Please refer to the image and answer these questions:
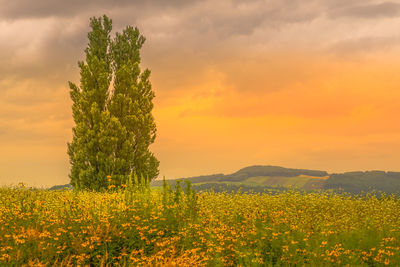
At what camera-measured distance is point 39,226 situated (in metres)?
8.88

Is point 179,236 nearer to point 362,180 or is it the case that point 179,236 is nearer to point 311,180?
point 311,180

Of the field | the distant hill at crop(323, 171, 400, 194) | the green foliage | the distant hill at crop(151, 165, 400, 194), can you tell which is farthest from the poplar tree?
the distant hill at crop(323, 171, 400, 194)

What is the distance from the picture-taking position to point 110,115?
19.0 m

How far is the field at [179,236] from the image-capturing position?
715cm

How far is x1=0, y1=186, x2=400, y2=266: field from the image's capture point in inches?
282

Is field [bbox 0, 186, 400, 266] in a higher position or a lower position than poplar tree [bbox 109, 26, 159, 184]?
lower

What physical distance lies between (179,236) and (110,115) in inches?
452

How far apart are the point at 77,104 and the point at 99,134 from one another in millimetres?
2520

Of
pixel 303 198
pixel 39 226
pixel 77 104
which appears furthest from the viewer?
pixel 77 104

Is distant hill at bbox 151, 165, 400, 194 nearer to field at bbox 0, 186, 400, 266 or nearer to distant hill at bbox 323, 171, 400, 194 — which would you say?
distant hill at bbox 323, 171, 400, 194

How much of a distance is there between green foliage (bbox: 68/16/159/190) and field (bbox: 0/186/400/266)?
7.15 metres

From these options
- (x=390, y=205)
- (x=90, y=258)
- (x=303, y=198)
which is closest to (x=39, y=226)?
(x=90, y=258)

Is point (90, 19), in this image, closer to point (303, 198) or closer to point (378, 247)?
point (303, 198)

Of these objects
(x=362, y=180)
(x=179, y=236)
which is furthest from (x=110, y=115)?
(x=362, y=180)
